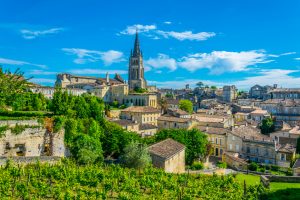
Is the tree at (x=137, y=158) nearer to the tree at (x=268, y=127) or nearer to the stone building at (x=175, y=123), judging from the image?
the stone building at (x=175, y=123)

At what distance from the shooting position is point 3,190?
17625 mm

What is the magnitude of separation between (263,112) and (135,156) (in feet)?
203

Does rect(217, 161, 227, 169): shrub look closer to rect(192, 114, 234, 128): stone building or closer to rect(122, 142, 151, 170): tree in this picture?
rect(192, 114, 234, 128): stone building

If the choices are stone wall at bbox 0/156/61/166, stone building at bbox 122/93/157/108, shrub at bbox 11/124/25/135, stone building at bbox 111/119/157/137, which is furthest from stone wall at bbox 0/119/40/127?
stone building at bbox 122/93/157/108

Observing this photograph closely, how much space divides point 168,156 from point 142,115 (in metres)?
30.5

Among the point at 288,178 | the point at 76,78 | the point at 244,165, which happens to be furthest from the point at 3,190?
the point at 76,78

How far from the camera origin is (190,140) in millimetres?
41406

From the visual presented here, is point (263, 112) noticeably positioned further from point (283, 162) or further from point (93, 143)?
point (93, 143)

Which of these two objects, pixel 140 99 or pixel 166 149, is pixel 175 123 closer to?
pixel 140 99

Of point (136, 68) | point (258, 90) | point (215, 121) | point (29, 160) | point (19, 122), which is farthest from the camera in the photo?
point (258, 90)

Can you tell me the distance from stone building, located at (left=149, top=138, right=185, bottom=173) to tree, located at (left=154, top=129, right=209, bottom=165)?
19.4 feet

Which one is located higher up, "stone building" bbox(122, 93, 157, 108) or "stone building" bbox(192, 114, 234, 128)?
"stone building" bbox(122, 93, 157, 108)

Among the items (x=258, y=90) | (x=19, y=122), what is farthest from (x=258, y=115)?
(x=19, y=122)

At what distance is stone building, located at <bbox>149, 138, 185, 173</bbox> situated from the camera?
2962 cm
